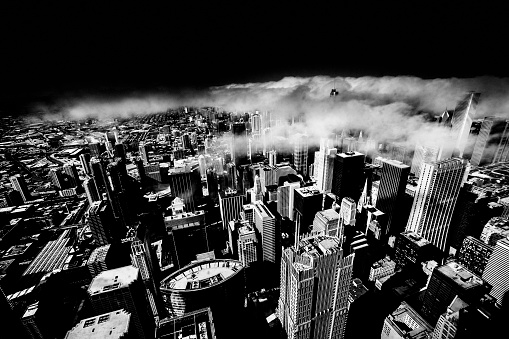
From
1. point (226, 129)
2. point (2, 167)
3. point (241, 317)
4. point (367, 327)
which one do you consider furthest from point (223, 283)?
point (226, 129)

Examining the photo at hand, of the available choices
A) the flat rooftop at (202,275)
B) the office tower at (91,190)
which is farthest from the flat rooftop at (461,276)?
the office tower at (91,190)

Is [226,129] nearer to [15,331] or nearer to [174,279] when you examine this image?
[174,279]

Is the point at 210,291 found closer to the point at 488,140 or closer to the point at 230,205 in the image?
the point at 230,205

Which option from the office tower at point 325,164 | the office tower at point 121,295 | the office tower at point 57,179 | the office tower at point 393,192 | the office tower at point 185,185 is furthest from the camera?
the office tower at point 325,164

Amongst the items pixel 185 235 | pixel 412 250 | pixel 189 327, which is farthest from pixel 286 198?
pixel 189 327

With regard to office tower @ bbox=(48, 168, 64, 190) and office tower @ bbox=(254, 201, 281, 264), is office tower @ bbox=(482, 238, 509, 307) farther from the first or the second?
office tower @ bbox=(48, 168, 64, 190)

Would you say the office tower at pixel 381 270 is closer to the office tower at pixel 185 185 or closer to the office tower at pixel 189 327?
the office tower at pixel 189 327
